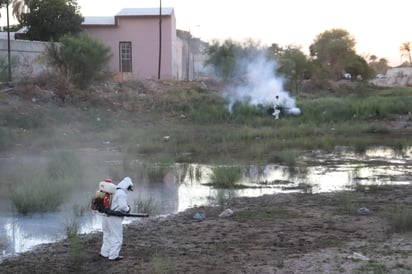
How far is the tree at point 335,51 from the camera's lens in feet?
244

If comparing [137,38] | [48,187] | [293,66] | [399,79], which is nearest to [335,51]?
[399,79]

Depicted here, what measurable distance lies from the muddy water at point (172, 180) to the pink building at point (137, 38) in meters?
24.4

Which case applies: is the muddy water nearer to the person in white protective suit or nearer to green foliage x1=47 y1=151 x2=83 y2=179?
green foliage x1=47 y1=151 x2=83 y2=179

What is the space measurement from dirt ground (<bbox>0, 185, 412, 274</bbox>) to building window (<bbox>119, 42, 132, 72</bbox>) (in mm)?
34960

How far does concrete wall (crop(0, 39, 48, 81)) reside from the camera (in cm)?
3347

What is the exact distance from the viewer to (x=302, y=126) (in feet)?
A: 97.1

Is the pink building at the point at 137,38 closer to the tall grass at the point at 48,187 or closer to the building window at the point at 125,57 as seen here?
the building window at the point at 125,57

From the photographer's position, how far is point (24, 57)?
3556 centimetres

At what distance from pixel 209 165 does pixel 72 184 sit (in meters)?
5.40

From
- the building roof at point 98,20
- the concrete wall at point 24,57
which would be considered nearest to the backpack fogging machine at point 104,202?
the concrete wall at point 24,57

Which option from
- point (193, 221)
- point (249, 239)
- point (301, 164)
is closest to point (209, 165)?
point (301, 164)

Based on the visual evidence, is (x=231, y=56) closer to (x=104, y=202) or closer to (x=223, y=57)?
(x=223, y=57)

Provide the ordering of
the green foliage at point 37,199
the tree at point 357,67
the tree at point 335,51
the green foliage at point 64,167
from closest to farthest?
1. the green foliage at point 37,199
2. the green foliage at point 64,167
3. the tree at point 357,67
4. the tree at point 335,51

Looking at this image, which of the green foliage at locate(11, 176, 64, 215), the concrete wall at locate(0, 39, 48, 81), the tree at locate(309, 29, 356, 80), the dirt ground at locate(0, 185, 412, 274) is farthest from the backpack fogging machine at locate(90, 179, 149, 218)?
the tree at locate(309, 29, 356, 80)
